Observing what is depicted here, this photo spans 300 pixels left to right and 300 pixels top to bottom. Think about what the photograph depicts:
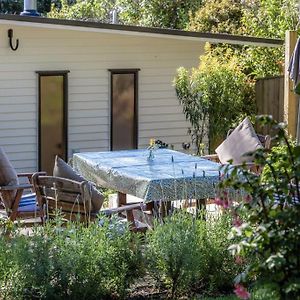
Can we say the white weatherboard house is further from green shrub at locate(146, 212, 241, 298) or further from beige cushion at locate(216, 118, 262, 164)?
green shrub at locate(146, 212, 241, 298)

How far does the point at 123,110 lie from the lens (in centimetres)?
1505

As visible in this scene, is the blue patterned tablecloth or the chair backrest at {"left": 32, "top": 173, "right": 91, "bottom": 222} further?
the blue patterned tablecloth

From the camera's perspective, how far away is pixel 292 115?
44.3ft

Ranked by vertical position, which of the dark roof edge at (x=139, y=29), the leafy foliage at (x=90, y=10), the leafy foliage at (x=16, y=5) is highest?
the leafy foliage at (x=16, y=5)

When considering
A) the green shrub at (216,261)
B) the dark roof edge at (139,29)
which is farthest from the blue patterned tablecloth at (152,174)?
the dark roof edge at (139,29)

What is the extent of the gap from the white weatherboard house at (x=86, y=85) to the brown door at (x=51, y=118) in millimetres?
16

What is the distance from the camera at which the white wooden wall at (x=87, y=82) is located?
13930 mm

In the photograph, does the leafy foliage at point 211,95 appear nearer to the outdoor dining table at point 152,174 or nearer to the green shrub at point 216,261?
the outdoor dining table at point 152,174

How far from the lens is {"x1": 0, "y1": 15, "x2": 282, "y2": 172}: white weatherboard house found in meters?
13.9

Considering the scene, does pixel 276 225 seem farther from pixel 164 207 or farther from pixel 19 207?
pixel 19 207

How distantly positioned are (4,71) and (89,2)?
11633 millimetres

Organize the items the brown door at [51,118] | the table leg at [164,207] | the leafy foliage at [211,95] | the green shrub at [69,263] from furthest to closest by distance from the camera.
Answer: the brown door at [51,118], the leafy foliage at [211,95], the table leg at [164,207], the green shrub at [69,263]

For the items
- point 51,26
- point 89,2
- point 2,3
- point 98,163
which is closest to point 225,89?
point 51,26

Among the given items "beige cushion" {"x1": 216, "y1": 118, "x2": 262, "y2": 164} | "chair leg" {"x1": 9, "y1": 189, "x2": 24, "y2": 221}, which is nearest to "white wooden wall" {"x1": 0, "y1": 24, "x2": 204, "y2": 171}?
"beige cushion" {"x1": 216, "y1": 118, "x2": 262, "y2": 164}
